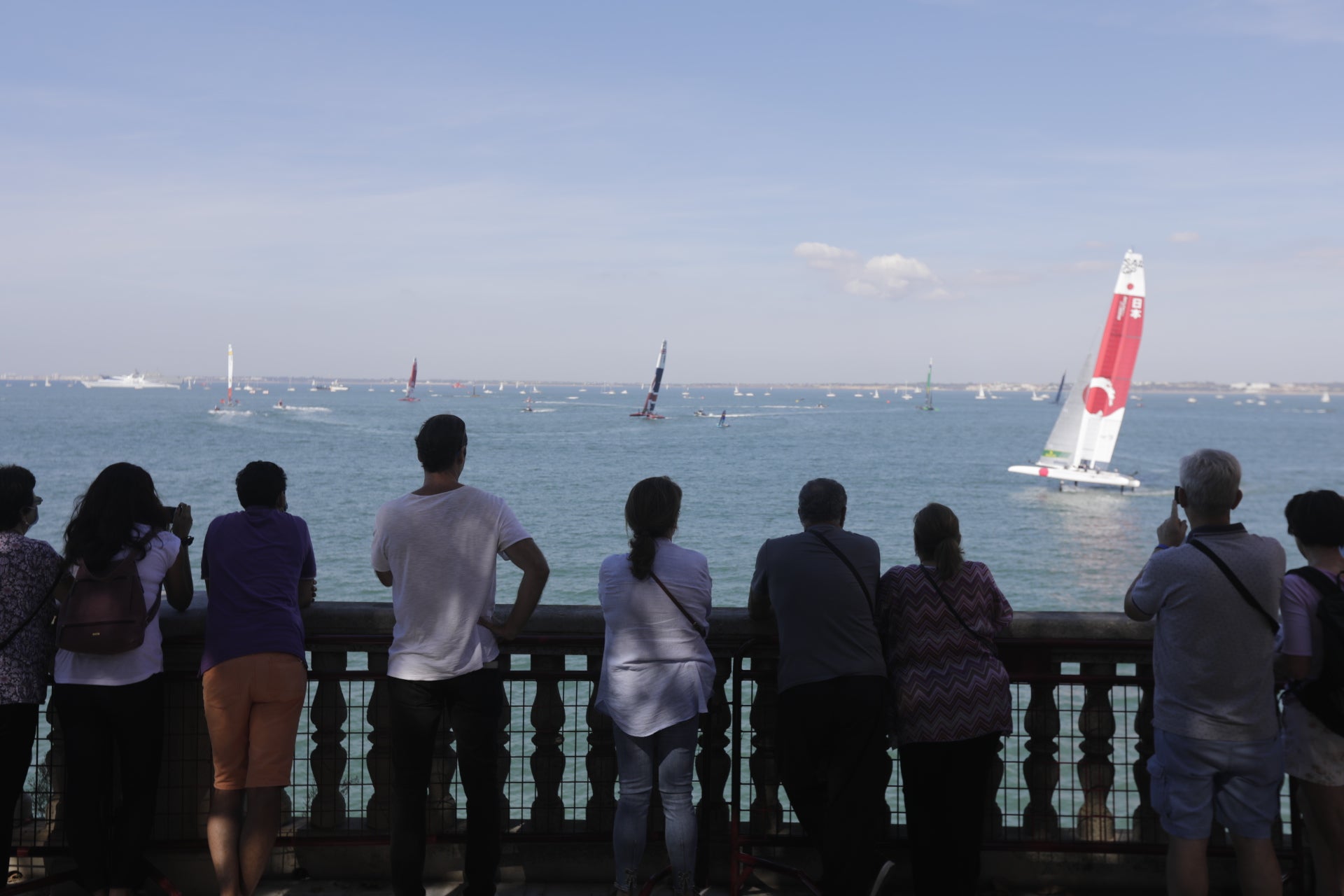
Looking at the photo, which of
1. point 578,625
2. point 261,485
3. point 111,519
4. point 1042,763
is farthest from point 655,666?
point 111,519

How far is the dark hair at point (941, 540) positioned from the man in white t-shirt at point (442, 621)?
1319 millimetres

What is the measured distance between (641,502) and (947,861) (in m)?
1.64

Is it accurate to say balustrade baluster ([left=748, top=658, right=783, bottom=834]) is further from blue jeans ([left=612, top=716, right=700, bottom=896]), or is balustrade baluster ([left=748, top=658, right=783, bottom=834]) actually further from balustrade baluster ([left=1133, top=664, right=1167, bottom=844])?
balustrade baluster ([left=1133, top=664, right=1167, bottom=844])

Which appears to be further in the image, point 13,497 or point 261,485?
point 261,485

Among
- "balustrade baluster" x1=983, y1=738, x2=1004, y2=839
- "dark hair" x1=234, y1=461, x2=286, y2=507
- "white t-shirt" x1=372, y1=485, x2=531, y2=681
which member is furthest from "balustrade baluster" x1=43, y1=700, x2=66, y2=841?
"balustrade baluster" x1=983, y1=738, x2=1004, y2=839

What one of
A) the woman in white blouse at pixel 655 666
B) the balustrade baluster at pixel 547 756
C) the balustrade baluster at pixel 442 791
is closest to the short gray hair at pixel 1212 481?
the woman in white blouse at pixel 655 666

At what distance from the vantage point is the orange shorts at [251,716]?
3633mm

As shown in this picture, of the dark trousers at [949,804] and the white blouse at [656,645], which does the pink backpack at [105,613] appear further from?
the dark trousers at [949,804]

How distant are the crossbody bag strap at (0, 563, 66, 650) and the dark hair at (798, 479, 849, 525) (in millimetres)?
2531

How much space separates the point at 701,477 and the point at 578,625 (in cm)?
6391

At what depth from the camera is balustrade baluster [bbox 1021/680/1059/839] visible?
13.5ft

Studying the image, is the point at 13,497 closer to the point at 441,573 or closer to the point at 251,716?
the point at 251,716

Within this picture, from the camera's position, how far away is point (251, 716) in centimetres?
369

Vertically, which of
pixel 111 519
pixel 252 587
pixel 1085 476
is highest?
pixel 111 519
